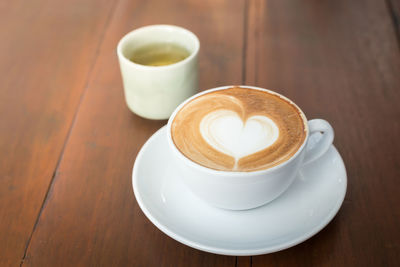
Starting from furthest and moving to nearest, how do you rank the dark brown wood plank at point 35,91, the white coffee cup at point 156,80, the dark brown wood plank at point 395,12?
the dark brown wood plank at point 395,12 → the white coffee cup at point 156,80 → the dark brown wood plank at point 35,91

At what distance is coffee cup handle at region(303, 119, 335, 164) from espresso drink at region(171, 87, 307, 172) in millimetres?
25

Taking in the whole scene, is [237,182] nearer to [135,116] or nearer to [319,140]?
[319,140]

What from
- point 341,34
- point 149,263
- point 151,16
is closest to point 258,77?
point 341,34

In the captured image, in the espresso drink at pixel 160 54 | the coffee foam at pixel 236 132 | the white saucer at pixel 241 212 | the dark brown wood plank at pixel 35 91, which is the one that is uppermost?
the coffee foam at pixel 236 132

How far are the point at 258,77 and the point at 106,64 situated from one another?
379 millimetres

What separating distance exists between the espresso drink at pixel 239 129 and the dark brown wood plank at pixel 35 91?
0.94 feet

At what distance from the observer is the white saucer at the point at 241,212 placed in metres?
0.61

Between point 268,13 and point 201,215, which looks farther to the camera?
point 268,13

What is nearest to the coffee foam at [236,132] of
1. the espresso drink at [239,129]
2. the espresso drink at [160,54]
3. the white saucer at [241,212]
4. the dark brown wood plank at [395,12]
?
the espresso drink at [239,129]

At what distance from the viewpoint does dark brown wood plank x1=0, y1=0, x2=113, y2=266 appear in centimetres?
73

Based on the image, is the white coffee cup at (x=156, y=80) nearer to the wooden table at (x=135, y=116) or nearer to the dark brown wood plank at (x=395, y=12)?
the wooden table at (x=135, y=116)

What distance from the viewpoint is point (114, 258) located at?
0.64 m

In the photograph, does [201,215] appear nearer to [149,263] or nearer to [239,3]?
[149,263]

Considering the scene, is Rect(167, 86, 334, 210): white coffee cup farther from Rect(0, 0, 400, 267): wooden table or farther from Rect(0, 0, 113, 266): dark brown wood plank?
Rect(0, 0, 113, 266): dark brown wood plank
